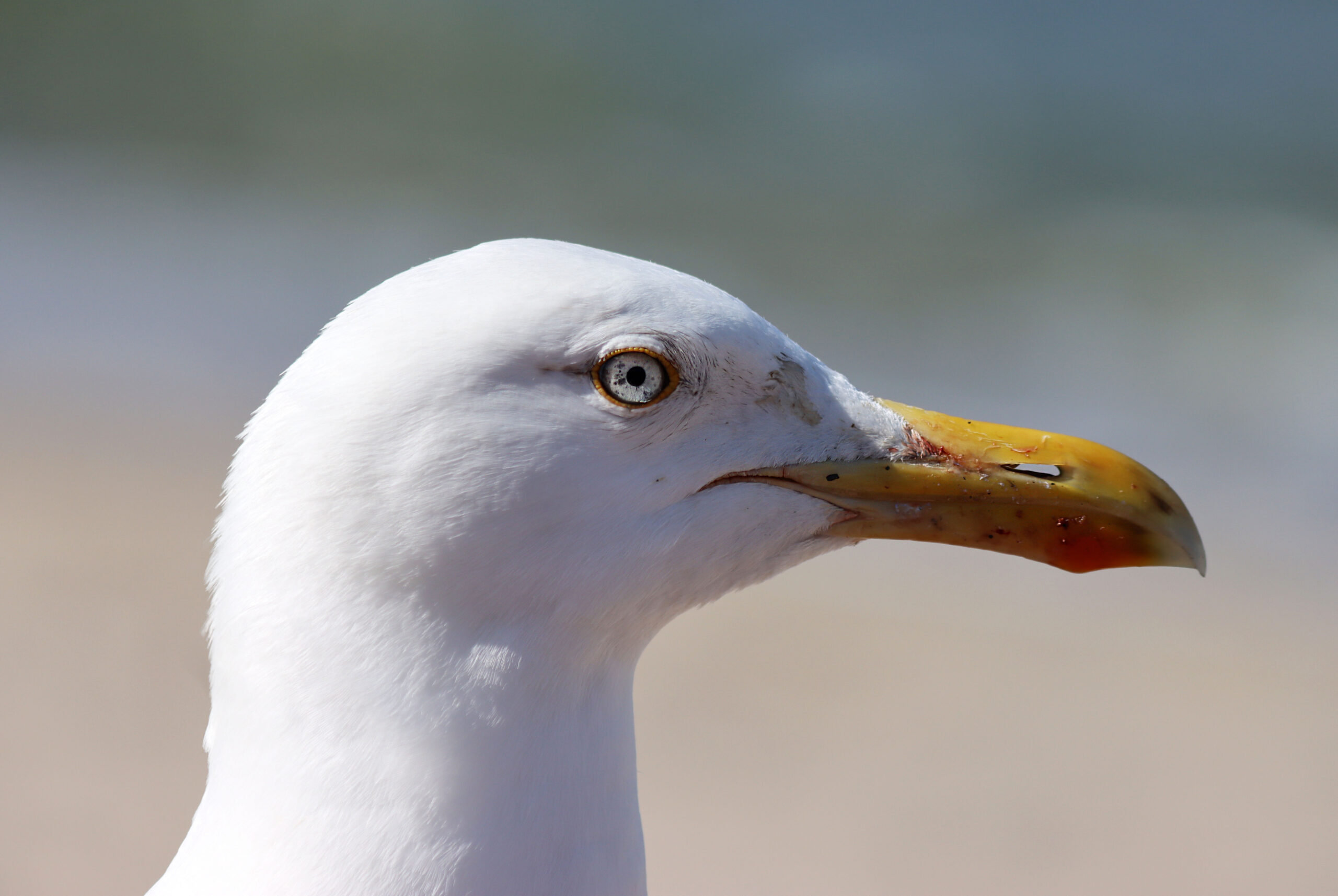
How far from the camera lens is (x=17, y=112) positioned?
13133 mm

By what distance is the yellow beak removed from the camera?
2.07 meters

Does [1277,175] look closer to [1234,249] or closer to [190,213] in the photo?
[1234,249]

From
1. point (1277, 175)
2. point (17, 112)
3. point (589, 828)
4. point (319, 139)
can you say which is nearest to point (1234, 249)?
point (1277, 175)

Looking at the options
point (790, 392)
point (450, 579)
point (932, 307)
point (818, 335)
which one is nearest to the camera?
point (450, 579)

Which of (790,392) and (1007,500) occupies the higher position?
(790,392)

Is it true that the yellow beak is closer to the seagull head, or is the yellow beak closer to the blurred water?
the seagull head

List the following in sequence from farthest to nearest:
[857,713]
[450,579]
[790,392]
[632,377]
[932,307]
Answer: [932,307] → [857,713] → [790,392] → [632,377] → [450,579]

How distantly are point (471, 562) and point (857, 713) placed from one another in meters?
4.29

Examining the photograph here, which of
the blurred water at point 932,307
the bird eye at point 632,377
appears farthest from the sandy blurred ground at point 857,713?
the bird eye at point 632,377

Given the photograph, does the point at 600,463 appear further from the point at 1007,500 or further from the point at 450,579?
the point at 1007,500

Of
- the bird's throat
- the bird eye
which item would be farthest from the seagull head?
the bird's throat

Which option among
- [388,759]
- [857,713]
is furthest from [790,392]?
[857,713]

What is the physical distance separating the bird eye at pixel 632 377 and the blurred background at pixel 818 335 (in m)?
3.21

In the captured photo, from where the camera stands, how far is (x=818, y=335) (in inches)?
401
